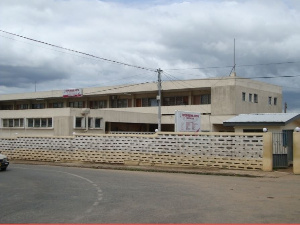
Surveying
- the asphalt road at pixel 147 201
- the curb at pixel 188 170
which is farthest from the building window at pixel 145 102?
the asphalt road at pixel 147 201

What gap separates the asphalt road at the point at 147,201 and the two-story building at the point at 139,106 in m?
22.9

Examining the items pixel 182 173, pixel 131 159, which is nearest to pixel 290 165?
pixel 182 173

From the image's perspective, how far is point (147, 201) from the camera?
10711mm

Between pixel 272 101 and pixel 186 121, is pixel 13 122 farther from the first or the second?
pixel 272 101

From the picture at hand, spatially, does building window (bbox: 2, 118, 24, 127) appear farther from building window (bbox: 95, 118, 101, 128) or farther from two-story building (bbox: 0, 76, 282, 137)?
building window (bbox: 95, 118, 101, 128)

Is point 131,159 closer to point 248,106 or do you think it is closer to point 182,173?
point 182,173

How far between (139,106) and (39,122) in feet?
59.3

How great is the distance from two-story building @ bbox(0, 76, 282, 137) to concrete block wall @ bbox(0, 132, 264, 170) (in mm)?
7671

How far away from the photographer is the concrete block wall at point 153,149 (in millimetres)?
20219

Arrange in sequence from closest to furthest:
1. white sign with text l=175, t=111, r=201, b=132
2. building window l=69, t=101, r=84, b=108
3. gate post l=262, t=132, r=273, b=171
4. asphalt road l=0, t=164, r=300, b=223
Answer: asphalt road l=0, t=164, r=300, b=223
gate post l=262, t=132, r=273, b=171
white sign with text l=175, t=111, r=201, b=132
building window l=69, t=101, r=84, b=108

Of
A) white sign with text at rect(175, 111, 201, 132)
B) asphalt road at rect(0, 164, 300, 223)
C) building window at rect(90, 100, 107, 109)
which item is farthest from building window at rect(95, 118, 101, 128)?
asphalt road at rect(0, 164, 300, 223)

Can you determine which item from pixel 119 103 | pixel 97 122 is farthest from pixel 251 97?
Result: pixel 97 122

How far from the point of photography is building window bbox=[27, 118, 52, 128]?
3862cm

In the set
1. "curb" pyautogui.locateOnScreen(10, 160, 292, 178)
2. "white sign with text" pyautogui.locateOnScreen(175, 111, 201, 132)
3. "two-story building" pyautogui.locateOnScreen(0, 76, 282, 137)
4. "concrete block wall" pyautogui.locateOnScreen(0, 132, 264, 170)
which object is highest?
"two-story building" pyautogui.locateOnScreen(0, 76, 282, 137)
